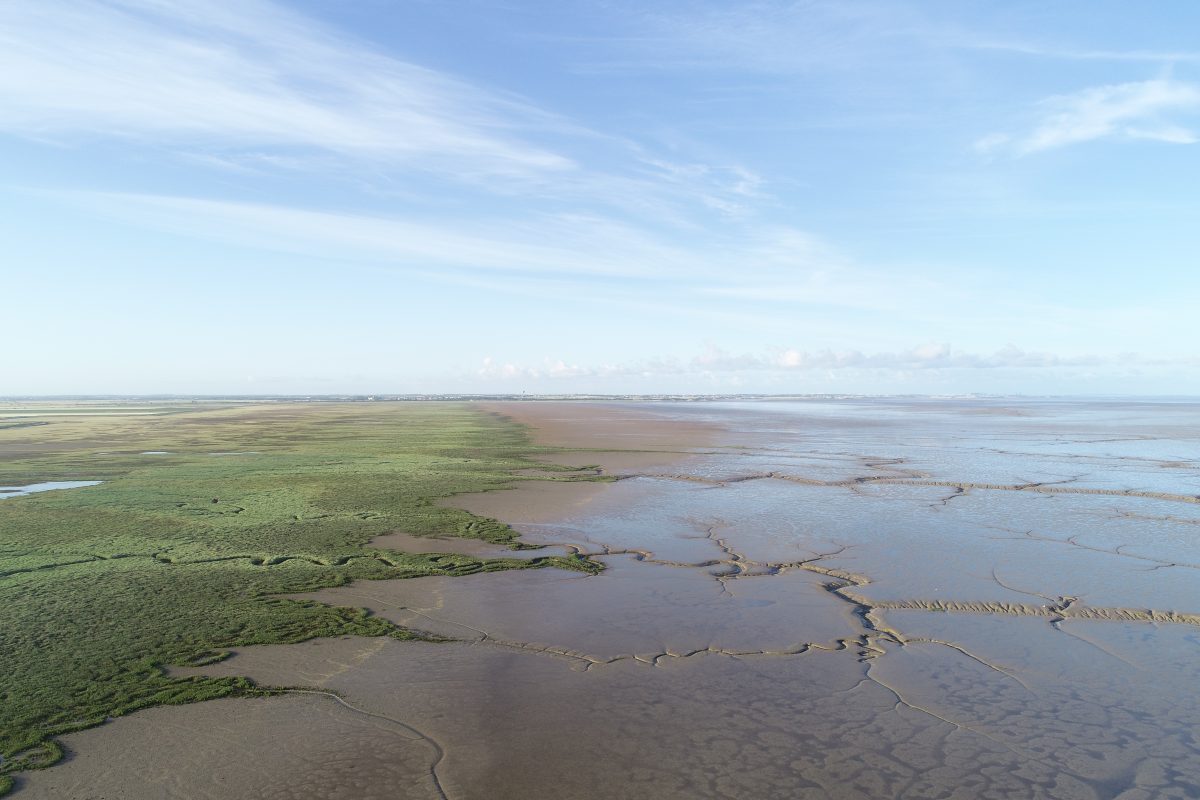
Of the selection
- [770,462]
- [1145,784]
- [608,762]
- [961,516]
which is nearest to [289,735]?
[608,762]

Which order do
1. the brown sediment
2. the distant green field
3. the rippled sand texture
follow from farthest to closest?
the brown sediment < the distant green field < the rippled sand texture

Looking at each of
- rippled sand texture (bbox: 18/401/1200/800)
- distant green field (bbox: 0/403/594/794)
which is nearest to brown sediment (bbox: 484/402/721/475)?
distant green field (bbox: 0/403/594/794)

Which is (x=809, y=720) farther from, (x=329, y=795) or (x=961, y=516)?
(x=961, y=516)

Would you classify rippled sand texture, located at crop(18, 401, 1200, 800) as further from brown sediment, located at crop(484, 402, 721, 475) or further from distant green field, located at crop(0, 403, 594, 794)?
brown sediment, located at crop(484, 402, 721, 475)

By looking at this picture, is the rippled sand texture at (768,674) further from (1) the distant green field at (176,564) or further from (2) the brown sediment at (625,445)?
(2) the brown sediment at (625,445)

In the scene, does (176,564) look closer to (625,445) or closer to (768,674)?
(768,674)
